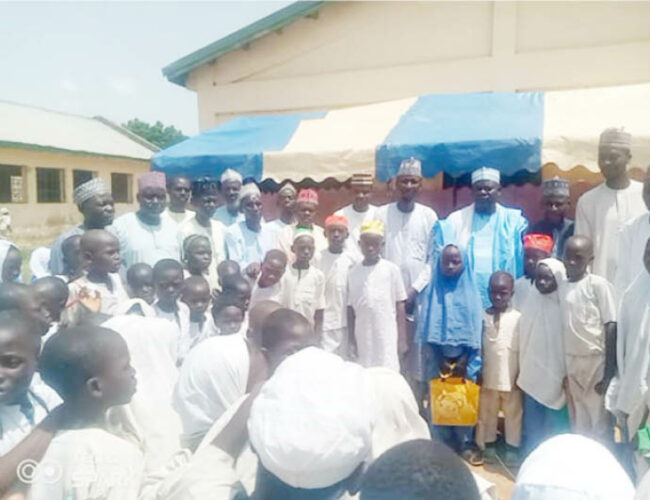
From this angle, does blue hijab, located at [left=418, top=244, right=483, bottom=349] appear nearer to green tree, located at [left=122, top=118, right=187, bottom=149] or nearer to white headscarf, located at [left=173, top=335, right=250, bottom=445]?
white headscarf, located at [left=173, top=335, right=250, bottom=445]

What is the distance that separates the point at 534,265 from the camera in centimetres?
417

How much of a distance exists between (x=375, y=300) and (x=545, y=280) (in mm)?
1199

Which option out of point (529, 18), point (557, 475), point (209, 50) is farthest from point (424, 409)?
point (209, 50)

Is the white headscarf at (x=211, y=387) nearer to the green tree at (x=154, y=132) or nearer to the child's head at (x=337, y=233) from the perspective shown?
the child's head at (x=337, y=233)

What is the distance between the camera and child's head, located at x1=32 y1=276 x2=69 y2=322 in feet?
9.64

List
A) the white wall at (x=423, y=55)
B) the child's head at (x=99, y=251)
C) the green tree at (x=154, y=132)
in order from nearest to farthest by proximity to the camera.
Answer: the child's head at (x=99, y=251), the white wall at (x=423, y=55), the green tree at (x=154, y=132)

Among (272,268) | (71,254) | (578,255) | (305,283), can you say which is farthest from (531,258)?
(71,254)

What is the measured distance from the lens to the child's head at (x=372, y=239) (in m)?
4.43

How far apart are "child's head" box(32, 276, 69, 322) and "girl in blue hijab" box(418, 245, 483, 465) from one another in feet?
7.72

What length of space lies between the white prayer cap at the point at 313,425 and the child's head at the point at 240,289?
2.46 m

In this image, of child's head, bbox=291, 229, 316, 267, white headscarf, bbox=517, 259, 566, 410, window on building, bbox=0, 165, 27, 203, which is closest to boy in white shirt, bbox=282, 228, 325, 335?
child's head, bbox=291, 229, 316, 267

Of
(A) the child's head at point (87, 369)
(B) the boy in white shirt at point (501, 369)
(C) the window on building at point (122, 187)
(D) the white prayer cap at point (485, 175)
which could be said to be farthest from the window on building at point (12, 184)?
(A) the child's head at point (87, 369)

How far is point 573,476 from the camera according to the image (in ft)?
3.84

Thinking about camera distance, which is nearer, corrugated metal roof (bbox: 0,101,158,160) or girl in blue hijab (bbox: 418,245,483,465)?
girl in blue hijab (bbox: 418,245,483,465)
